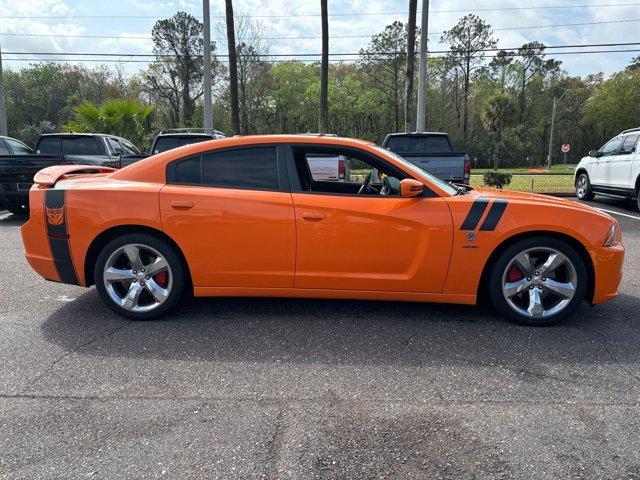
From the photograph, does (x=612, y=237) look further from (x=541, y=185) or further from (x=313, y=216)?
(x=541, y=185)

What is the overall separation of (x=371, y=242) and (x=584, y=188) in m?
11.3

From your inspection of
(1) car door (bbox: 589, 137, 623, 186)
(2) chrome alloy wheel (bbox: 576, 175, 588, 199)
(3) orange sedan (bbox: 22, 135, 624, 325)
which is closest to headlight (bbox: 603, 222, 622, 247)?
(3) orange sedan (bbox: 22, 135, 624, 325)

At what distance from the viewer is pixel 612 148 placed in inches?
466

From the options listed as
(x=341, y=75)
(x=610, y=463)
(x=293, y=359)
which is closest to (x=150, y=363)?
(x=293, y=359)

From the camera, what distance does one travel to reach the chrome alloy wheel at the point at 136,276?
413cm

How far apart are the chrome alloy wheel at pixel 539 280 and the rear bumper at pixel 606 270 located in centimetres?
17

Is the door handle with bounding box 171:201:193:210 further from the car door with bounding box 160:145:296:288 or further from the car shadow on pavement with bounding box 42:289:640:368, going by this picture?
the car shadow on pavement with bounding box 42:289:640:368

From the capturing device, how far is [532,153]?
53.9 metres

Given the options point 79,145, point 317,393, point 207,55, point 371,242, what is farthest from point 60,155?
point 317,393

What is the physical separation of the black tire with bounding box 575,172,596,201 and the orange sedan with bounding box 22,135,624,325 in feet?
Result: 32.4

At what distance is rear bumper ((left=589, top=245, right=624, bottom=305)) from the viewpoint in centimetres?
393

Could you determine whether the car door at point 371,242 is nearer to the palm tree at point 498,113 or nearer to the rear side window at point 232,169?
the rear side window at point 232,169

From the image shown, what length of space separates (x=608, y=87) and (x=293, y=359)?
58.5 metres

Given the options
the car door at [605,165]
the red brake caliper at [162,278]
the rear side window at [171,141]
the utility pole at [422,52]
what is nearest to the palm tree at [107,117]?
the rear side window at [171,141]
